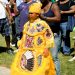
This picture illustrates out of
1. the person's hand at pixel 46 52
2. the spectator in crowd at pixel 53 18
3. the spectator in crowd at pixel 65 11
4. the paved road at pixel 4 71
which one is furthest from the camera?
the spectator in crowd at pixel 65 11

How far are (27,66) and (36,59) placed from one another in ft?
0.65

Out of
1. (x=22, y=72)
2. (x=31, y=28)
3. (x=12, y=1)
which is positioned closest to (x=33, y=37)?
(x=31, y=28)

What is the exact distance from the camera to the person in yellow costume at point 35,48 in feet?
22.3

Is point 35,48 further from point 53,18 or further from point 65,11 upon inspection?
point 65,11

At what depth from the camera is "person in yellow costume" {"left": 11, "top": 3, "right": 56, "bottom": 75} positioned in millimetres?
6793

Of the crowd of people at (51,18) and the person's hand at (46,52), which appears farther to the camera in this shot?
the crowd of people at (51,18)

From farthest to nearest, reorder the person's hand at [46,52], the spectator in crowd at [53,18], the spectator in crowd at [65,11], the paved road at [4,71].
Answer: the spectator in crowd at [65,11] → the paved road at [4,71] → the spectator in crowd at [53,18] → the person's hand at [46,52]

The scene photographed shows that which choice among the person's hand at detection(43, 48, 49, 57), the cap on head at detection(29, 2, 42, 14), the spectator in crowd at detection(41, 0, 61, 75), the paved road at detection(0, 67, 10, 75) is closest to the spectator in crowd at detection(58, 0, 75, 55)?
the paved road at detection(0, 67, 10, 75)

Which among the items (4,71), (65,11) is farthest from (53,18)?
(65,11)

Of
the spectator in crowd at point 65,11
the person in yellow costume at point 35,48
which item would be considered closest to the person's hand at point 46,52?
the person in yellow costume at point 35,48

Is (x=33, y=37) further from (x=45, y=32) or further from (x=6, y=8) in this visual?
(x=6, y=8)

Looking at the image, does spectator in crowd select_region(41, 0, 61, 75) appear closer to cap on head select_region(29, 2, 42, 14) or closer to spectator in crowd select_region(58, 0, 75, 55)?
cap on head select_region(29, 2, 42, 14)

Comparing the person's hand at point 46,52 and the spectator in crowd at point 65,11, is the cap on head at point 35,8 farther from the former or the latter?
the spectator in crowd at point 65,11

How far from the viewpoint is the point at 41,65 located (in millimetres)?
6805
